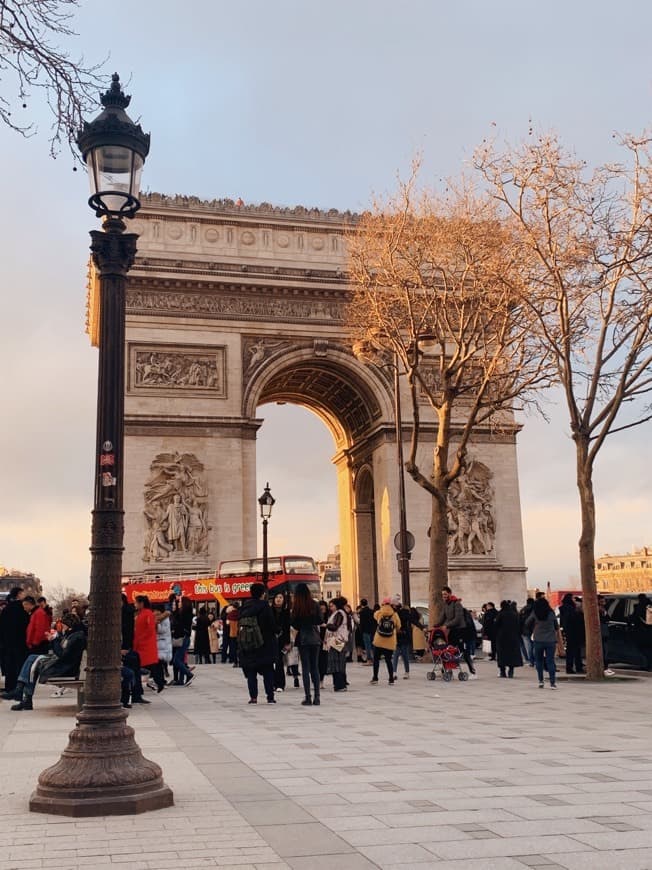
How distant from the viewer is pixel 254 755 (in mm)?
8172

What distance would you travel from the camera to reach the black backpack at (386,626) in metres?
15.5

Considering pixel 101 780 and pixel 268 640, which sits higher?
pixel 268 640

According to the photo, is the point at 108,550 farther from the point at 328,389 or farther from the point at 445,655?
the point at 328,389

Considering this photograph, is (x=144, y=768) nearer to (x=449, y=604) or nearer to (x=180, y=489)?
(x=449, y=604)

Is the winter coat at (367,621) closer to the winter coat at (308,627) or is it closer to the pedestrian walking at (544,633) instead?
the pedestrian walking at (544,633)

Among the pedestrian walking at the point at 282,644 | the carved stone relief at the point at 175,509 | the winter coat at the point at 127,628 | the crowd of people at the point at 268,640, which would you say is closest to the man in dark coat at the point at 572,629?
the crowd of people at the point at 268,640

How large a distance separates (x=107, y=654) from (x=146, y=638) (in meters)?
7.56

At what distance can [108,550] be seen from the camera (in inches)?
243

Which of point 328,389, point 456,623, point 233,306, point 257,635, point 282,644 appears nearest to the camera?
point 257,635

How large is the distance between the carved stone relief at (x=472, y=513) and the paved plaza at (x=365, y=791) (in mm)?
21208

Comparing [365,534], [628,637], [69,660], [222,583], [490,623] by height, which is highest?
[365,534]

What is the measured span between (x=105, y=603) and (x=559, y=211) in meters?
13.8

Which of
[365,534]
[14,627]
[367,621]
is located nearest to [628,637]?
[367,621]

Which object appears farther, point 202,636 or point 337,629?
point 202,636
